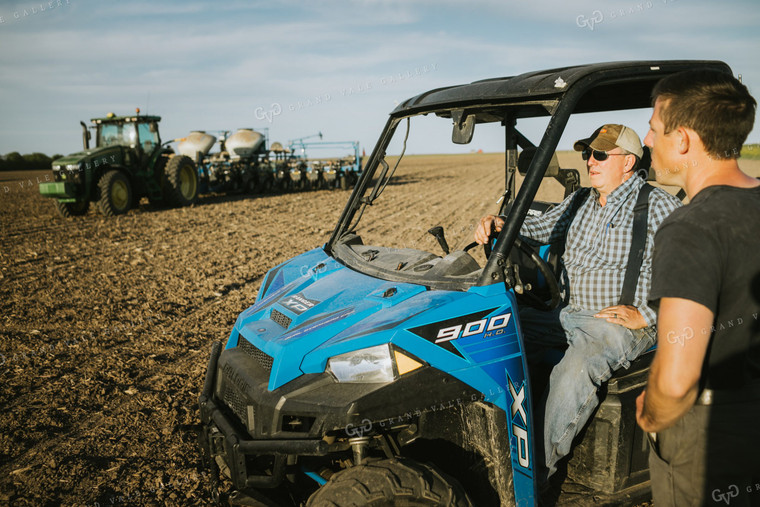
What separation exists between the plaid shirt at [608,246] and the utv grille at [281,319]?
4.75 feet

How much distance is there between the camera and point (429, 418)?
2256 millimetres

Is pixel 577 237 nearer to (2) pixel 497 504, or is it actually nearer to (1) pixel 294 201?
(2) pixel 497 504

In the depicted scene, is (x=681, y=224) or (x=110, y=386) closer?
(x=681, y=224)

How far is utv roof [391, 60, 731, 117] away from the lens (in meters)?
2.33

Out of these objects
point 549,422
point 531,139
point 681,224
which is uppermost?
point 531,139

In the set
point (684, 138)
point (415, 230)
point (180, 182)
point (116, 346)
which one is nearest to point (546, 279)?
point (684, 138)

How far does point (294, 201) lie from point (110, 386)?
13714 mm

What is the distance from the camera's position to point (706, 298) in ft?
4.45

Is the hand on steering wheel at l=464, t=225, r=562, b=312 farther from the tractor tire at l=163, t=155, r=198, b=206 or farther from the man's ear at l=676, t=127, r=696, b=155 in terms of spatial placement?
the tractor tire at l=163, t=155, r=198, b=206

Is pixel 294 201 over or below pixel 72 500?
over

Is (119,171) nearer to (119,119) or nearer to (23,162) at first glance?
(119,119)

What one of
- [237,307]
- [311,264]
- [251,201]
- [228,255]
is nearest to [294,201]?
[251,201]

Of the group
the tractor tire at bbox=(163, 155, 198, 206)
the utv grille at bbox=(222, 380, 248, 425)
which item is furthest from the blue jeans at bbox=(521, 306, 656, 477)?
the tractor tire at bbox=(163, 155, 198, 206)

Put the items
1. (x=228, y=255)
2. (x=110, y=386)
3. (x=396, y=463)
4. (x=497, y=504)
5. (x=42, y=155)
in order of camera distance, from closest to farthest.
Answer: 1. (x=396, y=463)
2. (x=497, y=504)
3. (x=110, y=386)
4. (x=228, y=255)
5. (x=42, y=155)
